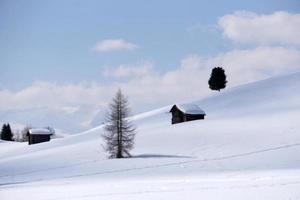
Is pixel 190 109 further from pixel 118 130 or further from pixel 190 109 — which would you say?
pixel 118 130

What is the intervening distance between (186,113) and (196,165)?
4122 centimetres

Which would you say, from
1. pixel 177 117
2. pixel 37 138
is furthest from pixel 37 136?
pixel 177 117

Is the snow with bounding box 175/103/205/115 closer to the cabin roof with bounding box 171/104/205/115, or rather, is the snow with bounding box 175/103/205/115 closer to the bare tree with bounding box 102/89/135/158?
the cabin roof with bounding box 171/104/205/115

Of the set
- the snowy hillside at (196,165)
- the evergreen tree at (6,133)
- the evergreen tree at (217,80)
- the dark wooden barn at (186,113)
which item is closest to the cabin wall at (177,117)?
the dark wooden barn at (186,113)

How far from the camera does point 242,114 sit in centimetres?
8100

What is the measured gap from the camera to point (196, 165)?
42.5 metres

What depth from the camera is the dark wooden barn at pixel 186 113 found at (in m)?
83.6

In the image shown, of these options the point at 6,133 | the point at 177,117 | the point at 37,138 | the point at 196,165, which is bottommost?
the point at 196,165

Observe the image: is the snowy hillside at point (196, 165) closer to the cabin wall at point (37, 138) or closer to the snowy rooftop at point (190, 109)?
the snowy rooftop at point (190, 109)

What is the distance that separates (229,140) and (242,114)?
2416cm

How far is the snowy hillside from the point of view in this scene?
2311cm

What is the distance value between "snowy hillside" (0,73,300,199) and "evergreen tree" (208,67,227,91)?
3067 cm

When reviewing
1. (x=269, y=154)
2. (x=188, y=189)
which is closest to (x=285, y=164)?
(x=269, y=154)

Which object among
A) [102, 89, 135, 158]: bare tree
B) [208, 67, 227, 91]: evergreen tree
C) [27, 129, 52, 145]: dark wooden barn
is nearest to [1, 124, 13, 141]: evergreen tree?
[27, 129, 52, 145]: dark wooden barn
